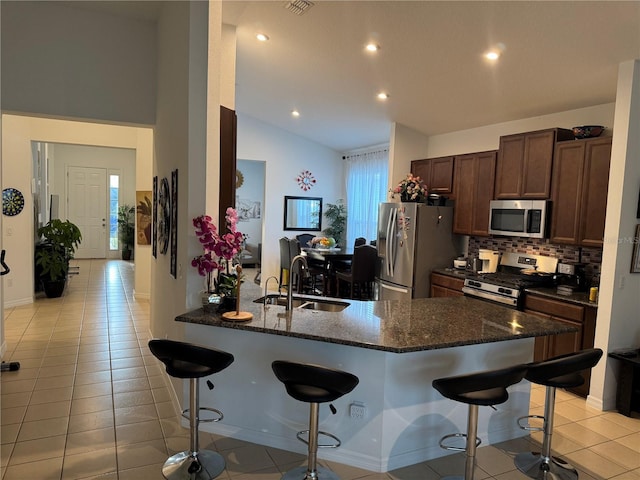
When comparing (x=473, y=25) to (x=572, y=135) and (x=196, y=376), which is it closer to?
(x=572, y=135)

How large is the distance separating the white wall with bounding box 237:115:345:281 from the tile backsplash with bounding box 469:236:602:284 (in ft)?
14.0

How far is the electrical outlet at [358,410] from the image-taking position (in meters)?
2.58

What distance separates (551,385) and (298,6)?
11.2 feet

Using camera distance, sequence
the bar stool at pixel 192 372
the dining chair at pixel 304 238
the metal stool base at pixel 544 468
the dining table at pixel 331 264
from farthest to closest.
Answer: the dining chair at pixel 304 238 < the dining table at pixel 331 264 < the metal stool base at pixel 544 468 < the bar stool at pixel 192 372

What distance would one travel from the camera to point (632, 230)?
343 cm

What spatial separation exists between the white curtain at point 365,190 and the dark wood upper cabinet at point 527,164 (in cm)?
319

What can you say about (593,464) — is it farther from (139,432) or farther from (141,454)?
(139,432)

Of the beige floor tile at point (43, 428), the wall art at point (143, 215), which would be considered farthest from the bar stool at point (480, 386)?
the wall art at point (143, 215)

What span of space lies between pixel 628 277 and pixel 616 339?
1.67ft

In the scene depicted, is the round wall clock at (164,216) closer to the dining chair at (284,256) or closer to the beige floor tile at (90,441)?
the beige floor tile at (90,441)

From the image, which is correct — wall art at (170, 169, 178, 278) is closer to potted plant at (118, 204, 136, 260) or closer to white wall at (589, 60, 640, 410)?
white wall at (589, 60, 640, 410)

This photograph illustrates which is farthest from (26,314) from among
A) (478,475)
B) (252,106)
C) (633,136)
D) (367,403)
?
(633,136)

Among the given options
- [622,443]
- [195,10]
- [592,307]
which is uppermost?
[195,10]

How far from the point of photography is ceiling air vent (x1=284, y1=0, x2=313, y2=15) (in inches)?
141
